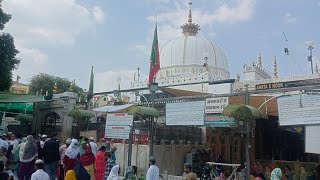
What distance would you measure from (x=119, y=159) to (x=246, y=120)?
18.5 feet

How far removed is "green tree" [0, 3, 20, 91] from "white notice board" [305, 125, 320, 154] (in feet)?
44.6

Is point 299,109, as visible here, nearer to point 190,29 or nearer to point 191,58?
point 191,58

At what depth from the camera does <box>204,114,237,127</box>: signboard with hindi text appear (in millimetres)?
10273

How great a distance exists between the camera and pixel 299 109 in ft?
28.5

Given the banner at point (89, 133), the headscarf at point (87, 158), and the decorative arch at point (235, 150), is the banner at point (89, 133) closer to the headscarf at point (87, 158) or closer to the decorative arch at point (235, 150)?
the headscarf at point (87, 158)

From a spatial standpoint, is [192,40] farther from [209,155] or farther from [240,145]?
[209,155]

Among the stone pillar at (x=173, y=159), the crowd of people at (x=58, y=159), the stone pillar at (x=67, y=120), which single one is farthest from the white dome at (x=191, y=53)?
the crowd of people at (x=58, y=159)

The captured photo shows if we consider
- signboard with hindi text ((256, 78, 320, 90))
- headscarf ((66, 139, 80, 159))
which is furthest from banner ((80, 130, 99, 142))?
signboard with hindi text ((256, 78, 320, 90))

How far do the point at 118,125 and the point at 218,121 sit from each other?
152 inches

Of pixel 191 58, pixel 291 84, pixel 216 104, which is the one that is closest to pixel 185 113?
pixel 216 104

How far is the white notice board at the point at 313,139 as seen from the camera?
8.44 m

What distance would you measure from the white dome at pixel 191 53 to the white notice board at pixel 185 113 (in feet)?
87.1

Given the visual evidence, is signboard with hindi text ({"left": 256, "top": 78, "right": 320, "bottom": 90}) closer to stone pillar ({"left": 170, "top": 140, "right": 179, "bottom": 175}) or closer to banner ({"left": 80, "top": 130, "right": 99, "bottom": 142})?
Answer: stone pillar ({"left": 170, "top": 140, "right": 179, "bottom": 175})

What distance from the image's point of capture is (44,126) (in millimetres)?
18922
